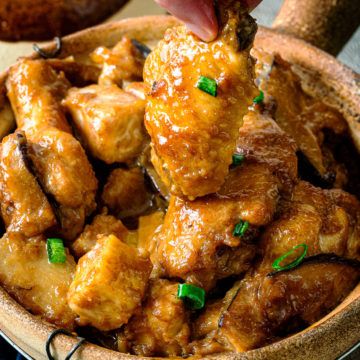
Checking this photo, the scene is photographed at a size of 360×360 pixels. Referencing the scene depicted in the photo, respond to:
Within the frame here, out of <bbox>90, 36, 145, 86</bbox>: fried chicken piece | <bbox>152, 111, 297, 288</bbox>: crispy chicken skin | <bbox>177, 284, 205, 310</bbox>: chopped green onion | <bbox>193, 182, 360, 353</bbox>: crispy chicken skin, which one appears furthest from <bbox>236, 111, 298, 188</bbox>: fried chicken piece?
<bbox>90, 36, 145, 86</bbox>: fried chicken piece

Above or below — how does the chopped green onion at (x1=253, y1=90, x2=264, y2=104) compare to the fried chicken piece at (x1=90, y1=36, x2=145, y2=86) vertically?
above

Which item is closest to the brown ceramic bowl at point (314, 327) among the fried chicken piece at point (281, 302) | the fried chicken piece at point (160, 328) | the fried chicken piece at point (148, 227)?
the fried chicken piece at point (281, 302)

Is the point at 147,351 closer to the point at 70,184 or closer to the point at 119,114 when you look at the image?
the point at 70,184

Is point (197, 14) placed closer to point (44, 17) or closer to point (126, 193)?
point (126, 193)

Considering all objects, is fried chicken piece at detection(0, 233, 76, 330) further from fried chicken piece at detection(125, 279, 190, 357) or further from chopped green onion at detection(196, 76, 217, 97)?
chopped green onion at detection(196, 76, 217, 97)

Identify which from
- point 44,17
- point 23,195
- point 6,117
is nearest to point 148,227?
point 23,195
